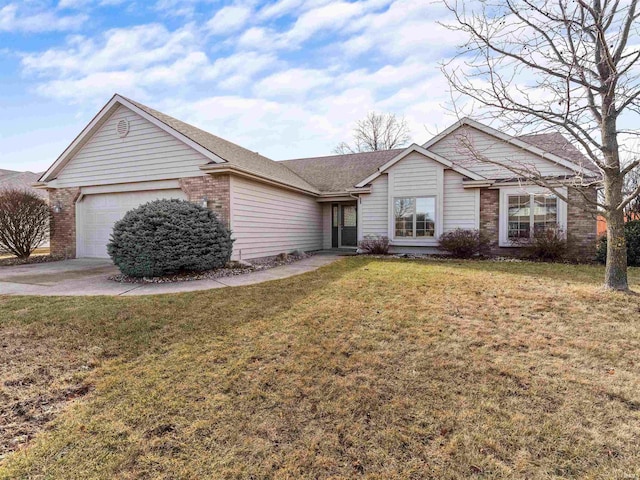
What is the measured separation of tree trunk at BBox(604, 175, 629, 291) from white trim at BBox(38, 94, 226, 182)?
896cm

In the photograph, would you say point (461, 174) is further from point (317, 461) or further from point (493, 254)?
point (317, 461)

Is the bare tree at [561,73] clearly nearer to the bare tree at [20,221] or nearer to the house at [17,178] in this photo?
the bare tree at [20,221]

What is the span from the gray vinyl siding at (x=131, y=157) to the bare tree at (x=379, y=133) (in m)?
25.3

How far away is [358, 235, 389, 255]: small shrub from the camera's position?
12461mm

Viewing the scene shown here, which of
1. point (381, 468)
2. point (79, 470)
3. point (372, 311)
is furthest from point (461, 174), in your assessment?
point (79, 470)

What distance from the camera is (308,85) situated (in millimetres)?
12625

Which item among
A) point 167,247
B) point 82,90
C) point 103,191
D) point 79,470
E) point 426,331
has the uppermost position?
point 82,90

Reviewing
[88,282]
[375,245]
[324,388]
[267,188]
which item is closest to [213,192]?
[267,188]

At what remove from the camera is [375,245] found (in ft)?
41.2

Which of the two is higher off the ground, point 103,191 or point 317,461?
point 103,191

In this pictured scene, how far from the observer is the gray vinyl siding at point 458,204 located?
11984 millimetres

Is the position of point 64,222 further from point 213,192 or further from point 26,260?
point 213,192

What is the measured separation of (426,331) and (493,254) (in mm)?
9139

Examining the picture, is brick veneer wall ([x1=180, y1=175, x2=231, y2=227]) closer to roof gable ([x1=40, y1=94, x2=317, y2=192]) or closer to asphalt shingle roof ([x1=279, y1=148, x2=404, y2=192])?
roof gable ([x1=40, y1=94, x2=317, y2=192])
